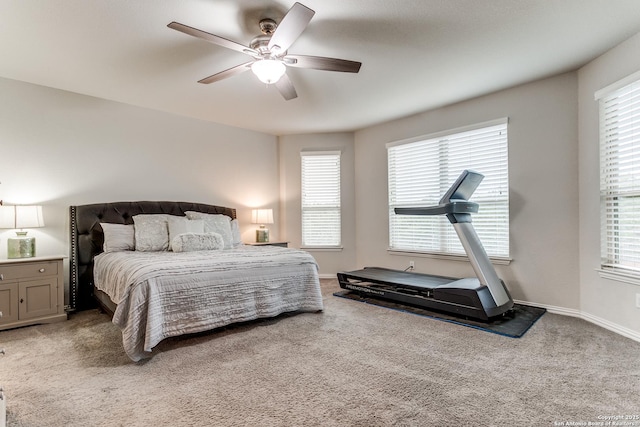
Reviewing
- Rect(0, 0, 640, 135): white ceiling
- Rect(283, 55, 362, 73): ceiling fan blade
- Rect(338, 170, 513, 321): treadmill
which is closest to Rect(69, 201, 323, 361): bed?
Rect(338, 170, 513, 321): treadmill

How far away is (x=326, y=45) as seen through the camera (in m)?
2.79

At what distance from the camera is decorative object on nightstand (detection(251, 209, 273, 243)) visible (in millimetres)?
5238

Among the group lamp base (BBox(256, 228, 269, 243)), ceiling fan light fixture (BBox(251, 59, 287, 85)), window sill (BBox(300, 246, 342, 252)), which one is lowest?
window sill (BBox(300, 246, 342, 252))

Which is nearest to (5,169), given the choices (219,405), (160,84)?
(160,84)

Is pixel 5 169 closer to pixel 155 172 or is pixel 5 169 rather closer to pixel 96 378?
pixel 155 172

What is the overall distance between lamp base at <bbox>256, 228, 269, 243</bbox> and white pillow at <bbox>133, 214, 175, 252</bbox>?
61.4 inches

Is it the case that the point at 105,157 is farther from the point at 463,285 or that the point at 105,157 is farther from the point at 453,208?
the point at 463,285

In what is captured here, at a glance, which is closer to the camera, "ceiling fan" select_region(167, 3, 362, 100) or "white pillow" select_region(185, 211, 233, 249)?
"ceiling fan" select_region(167, 3, 362, 100)

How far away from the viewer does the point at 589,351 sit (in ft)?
8.11

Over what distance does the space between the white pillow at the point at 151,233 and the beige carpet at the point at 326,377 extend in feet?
3.26

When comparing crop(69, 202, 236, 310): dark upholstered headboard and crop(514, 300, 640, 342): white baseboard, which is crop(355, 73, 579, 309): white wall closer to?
crop(514, 300, 640, 342): white baseboard

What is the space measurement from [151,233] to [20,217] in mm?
1171

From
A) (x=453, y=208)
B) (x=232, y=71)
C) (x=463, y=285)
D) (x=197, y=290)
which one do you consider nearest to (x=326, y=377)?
(x=197, y=290)

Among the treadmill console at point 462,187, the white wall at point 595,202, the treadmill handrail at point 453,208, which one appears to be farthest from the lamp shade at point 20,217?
the white wall at point 595,202
